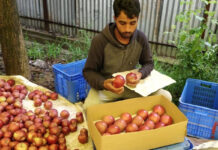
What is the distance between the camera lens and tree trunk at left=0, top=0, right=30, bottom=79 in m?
3.25

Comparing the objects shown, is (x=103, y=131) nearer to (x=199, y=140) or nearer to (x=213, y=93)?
(x=199, y=140)

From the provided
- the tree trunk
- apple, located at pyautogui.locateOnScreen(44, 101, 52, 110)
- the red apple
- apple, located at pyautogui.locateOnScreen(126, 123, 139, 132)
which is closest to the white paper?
apple, located at pyautogui.locateOnScreen(126, 123, 139, 132)

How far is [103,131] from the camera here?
1.85 meters

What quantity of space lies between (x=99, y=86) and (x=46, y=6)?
14.7ft

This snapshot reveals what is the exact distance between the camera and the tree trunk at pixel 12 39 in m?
3.25

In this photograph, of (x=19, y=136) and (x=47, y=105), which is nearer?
(x=19, y=136)

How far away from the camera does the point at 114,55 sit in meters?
2.41

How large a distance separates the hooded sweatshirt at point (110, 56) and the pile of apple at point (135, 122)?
0.42 meters

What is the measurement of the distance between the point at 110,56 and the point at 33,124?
1143 millimetres

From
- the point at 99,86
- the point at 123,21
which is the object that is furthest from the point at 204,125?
the point at 123,21

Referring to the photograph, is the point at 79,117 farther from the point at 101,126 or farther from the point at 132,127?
the point at 132,127

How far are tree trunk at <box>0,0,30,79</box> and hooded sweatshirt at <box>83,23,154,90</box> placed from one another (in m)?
1.66

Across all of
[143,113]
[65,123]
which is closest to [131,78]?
[143,113]

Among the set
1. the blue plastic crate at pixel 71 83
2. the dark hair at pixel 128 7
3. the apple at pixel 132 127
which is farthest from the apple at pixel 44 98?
the dark hair at pixel 128 7
